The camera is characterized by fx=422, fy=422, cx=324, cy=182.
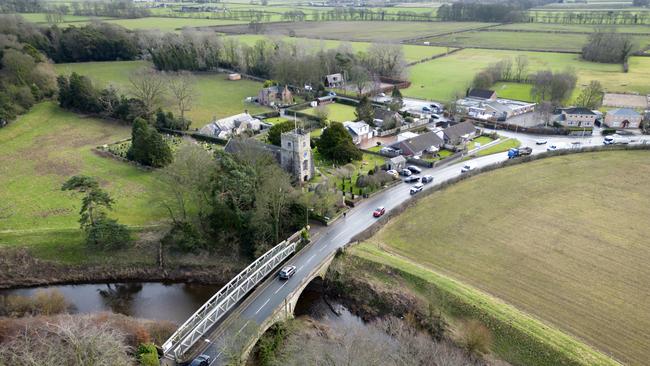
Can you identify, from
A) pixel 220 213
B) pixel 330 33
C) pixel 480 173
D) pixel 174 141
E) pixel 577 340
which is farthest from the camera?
pixel 330 33

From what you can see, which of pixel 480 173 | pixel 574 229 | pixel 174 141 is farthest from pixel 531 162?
pixel 174 141

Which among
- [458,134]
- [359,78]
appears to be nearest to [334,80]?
[359,78]

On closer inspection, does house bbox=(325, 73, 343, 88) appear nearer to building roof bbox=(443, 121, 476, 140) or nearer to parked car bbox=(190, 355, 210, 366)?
building roof bbox=(443, 121, 476, 140)

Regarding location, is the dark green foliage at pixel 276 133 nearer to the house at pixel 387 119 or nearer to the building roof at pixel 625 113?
the house at pixel 387 119

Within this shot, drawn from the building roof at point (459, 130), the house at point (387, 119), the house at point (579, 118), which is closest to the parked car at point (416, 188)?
the building roof at point (459, 130)

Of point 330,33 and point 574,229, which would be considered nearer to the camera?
point 574,229

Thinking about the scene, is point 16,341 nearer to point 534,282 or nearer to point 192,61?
point 534,282

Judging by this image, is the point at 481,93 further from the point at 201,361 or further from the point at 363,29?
the point at 363,29

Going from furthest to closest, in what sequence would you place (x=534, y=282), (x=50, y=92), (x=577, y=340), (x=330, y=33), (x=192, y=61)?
(x=330, y=33), (x=192, y=61), (x=50, y=92), (x=534, y=282), (x=577, y=340)

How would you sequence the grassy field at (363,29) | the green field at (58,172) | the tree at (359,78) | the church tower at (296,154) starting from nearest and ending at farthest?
the green field at (58,172)
the church tower at (296,154)
the tree at (359,78)
the grassy field at (363,29)
